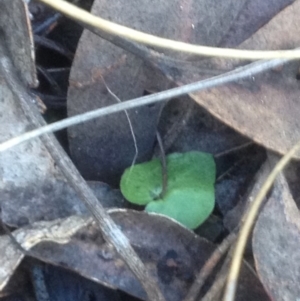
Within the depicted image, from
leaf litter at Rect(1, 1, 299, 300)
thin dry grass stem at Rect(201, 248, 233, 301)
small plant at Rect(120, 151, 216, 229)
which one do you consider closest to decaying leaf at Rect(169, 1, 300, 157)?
leaf litter at Rect(1, 1, 299, 300)

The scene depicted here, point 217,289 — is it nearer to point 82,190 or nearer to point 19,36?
point 82,190

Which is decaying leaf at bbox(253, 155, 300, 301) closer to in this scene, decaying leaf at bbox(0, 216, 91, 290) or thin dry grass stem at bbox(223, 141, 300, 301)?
thin dry grass stem at bbox(223, 141, 300, 301)

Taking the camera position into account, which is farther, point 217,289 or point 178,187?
point 178,187

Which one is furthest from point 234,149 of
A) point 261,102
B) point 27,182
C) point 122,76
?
point 27,182

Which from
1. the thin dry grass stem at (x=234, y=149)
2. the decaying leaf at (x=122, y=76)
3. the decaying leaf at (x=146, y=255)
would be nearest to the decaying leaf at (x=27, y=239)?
the decaying leaf at (x=146, y=255)

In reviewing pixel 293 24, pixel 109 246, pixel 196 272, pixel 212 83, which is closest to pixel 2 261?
pixel 109 246

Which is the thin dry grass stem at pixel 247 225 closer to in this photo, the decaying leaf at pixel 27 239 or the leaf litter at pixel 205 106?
the leaf litter at pixel 205 106
